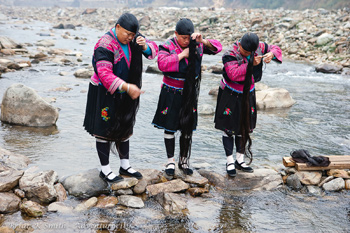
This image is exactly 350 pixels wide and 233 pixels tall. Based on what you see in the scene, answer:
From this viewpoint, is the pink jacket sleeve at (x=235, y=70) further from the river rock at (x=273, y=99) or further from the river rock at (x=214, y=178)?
the river rock at (x=273, y=99)

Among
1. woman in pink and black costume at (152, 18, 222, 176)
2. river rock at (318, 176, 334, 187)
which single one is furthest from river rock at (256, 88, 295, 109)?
woman in pink and black costume at (152, 18, 222, 176)

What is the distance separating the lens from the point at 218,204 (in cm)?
364

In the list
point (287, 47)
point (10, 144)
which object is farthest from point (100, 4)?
point (10, 144)

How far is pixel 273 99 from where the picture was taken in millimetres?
8070

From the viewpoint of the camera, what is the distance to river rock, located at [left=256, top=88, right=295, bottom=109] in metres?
7.98

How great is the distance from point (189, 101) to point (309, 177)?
1720 millimetres

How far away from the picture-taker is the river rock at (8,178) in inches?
135

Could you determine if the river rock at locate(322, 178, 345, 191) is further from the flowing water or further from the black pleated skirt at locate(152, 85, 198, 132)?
the black pleated skirt at locate(152, 85, 198, 132)

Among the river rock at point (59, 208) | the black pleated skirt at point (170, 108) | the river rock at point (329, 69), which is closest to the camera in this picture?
the river rock at point (59, 208)

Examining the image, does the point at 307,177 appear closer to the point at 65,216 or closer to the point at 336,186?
the point at 336,186

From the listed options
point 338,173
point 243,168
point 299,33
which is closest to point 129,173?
point 243,168

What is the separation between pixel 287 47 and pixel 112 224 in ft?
53.1

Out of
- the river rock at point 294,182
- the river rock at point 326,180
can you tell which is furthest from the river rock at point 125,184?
the river rock at point 326,180

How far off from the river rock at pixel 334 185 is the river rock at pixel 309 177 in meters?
0.11
